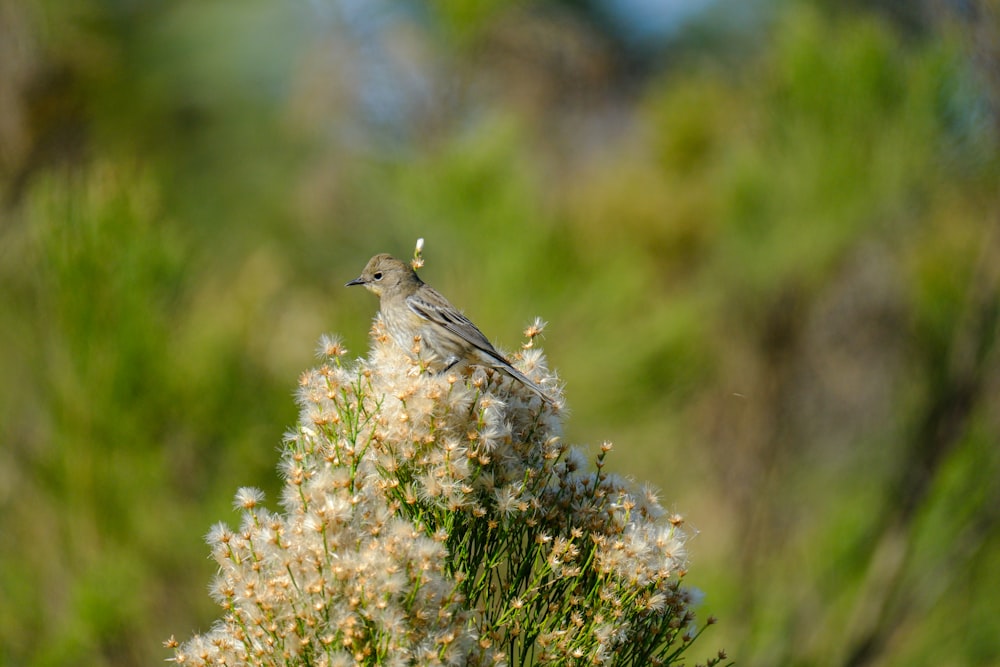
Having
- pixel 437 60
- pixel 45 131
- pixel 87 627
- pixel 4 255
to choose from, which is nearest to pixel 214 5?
pixel 45 131

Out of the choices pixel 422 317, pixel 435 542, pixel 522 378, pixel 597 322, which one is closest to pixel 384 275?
pixel 422 317

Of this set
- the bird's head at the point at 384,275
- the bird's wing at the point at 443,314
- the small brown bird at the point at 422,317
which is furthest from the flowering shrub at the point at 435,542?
the bird's head at the point at 384,275

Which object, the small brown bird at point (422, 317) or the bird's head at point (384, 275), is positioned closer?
the small brown bird at point (422, 317)

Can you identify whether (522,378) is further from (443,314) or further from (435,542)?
(443,314)

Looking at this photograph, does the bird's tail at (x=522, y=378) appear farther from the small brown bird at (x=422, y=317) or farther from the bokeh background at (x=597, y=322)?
the bokeh background at (x=597, y=322)

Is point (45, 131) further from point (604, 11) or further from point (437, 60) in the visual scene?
point (604, 11)

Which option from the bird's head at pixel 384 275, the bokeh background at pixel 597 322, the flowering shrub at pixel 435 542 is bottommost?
the flowering shrub at pixel 435 542

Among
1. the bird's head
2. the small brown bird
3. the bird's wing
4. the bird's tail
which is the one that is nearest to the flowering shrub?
the bird's tail
